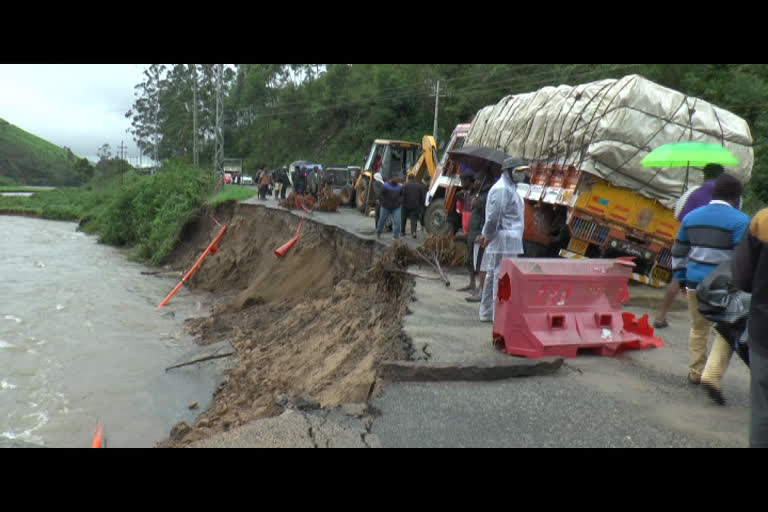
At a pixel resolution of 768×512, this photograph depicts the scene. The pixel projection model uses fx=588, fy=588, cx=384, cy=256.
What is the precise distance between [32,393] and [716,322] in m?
9.93

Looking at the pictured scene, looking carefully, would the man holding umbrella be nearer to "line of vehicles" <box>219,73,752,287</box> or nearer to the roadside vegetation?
"line of vehicles" <box>219,73,752,287</box>

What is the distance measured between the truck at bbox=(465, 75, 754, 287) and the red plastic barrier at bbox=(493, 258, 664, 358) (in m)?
3.50

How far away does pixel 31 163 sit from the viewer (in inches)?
4370

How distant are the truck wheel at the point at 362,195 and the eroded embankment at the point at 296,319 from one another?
3262 mm

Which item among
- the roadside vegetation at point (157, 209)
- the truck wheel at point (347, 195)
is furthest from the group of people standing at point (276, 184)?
the truck wheel at point (347, 195)

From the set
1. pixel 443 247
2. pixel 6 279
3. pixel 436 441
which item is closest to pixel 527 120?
pixel 443 247

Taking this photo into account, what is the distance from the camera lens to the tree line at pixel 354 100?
72.7 feet

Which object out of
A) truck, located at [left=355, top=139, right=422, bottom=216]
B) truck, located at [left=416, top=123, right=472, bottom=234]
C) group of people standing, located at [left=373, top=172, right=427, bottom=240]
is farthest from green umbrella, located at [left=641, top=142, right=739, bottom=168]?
truck, located at [left=355, top=139, right=422, bottom=216]

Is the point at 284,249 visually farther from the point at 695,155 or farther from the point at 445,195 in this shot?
the point at 695,155

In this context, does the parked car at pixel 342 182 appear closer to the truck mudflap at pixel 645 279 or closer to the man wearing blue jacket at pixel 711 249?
the truck mudflap at pixel 645 279

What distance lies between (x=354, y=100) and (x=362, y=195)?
32424 mm

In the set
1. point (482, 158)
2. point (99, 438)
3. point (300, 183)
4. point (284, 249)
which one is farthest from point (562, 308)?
point (300, 183)

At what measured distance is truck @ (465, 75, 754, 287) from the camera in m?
9.27

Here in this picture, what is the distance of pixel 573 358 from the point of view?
5.87 m
